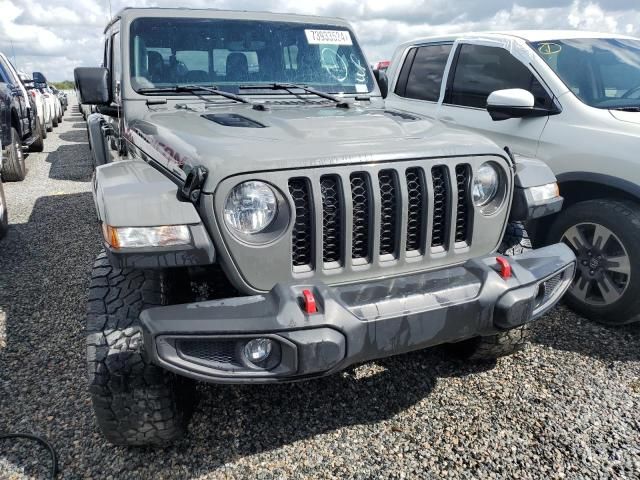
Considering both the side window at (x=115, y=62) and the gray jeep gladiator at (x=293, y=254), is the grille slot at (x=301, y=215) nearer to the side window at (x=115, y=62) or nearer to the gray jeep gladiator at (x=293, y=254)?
the gray jeep gladiator at (x=293, y=254)

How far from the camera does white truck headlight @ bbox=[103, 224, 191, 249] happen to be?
1.81 meters

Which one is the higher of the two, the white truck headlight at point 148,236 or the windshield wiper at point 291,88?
the windshield wiper at point 291,88

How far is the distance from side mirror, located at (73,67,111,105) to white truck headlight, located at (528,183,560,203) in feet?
8.22

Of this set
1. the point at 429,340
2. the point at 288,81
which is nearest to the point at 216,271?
the point at 429,340

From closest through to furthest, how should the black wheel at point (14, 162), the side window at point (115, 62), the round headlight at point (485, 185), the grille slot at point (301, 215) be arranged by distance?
the grille slot at point (301, 215)
the round headlight at point (485, 185)
the side window at point (115, 62)
the black wheel at point (14, 162)

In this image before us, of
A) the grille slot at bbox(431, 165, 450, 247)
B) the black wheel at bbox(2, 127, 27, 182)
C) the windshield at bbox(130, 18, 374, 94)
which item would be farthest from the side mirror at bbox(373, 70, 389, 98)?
the black wheel at bbox(2, 127, 27, 182)

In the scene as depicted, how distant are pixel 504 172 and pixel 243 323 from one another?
137cm

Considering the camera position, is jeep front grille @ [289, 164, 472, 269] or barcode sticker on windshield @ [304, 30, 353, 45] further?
barcode sticker on windshield @ [304, 30, 353, 45]

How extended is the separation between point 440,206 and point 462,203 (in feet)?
0.39

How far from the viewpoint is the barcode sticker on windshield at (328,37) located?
11.6ft

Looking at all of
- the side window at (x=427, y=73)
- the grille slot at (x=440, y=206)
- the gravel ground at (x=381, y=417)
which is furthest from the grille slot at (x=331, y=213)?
the side window at (x=427, y=73)

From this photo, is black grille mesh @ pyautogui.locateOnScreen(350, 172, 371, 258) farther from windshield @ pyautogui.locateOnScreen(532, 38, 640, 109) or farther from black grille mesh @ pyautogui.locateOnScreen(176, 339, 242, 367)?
windshield @ pyautogui.locateOnScreen(532, 38, 640, 109)

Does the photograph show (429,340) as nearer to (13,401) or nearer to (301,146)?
(301,146)

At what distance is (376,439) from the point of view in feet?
7.79
